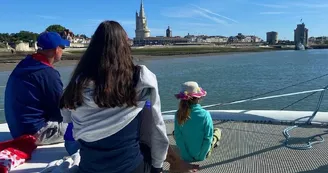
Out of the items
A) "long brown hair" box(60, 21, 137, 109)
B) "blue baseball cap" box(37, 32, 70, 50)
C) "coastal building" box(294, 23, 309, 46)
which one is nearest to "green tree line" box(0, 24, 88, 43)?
"blue baseball cap" box(37, 32, 70, 50)

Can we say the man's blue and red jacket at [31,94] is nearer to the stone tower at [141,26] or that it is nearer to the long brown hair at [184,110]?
the long brown hair at [184,110]

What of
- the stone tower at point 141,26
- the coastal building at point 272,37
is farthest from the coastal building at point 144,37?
the coastal building at point 272,37

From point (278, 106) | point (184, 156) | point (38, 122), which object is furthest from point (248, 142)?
point (278, 106)

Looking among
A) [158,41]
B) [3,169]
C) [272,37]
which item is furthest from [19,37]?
[272,37]

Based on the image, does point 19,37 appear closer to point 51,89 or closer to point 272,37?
point 51,89

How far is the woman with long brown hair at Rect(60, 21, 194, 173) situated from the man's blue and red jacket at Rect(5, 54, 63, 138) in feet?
2.92

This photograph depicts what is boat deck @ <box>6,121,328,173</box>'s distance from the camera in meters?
2.89

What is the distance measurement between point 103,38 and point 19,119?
Answer: 128 cm

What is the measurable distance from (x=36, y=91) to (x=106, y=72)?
1.16 metres

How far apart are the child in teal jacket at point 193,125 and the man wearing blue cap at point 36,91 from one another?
3.38ft

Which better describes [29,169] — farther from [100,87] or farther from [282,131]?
[282,131]

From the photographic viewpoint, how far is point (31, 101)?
8.94ft

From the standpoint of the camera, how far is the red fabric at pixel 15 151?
7.88 ft

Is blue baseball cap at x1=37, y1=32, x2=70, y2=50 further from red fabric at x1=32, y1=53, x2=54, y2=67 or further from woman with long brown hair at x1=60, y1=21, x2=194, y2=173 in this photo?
woman with long brown hair at x1=60, y1=21, x2=194, y2=173
